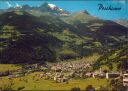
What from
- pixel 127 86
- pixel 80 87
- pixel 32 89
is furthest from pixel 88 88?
pixel 32 89

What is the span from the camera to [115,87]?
6594 inches

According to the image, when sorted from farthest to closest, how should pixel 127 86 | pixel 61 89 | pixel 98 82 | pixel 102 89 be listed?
pixel 98 82, pixel 61 89, pixel 127 86, pixel 102 89

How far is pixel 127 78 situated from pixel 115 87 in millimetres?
25677

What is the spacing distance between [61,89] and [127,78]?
37.7m

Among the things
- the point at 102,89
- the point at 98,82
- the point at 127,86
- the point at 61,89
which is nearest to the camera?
the point at 102,89

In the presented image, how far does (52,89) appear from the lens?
18338cm

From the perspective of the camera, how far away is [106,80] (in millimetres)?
199750

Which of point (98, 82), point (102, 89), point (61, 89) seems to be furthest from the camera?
point (98, 82)

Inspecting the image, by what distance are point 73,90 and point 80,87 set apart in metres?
8.24

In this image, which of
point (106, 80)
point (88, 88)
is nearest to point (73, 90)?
point (88, 88)

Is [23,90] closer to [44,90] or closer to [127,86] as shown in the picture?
[44,90]

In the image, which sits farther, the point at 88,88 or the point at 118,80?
the point at 118,80

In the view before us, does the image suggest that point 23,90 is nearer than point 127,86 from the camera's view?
No

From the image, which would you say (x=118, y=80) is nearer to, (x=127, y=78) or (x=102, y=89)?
(x=127, y=78)
